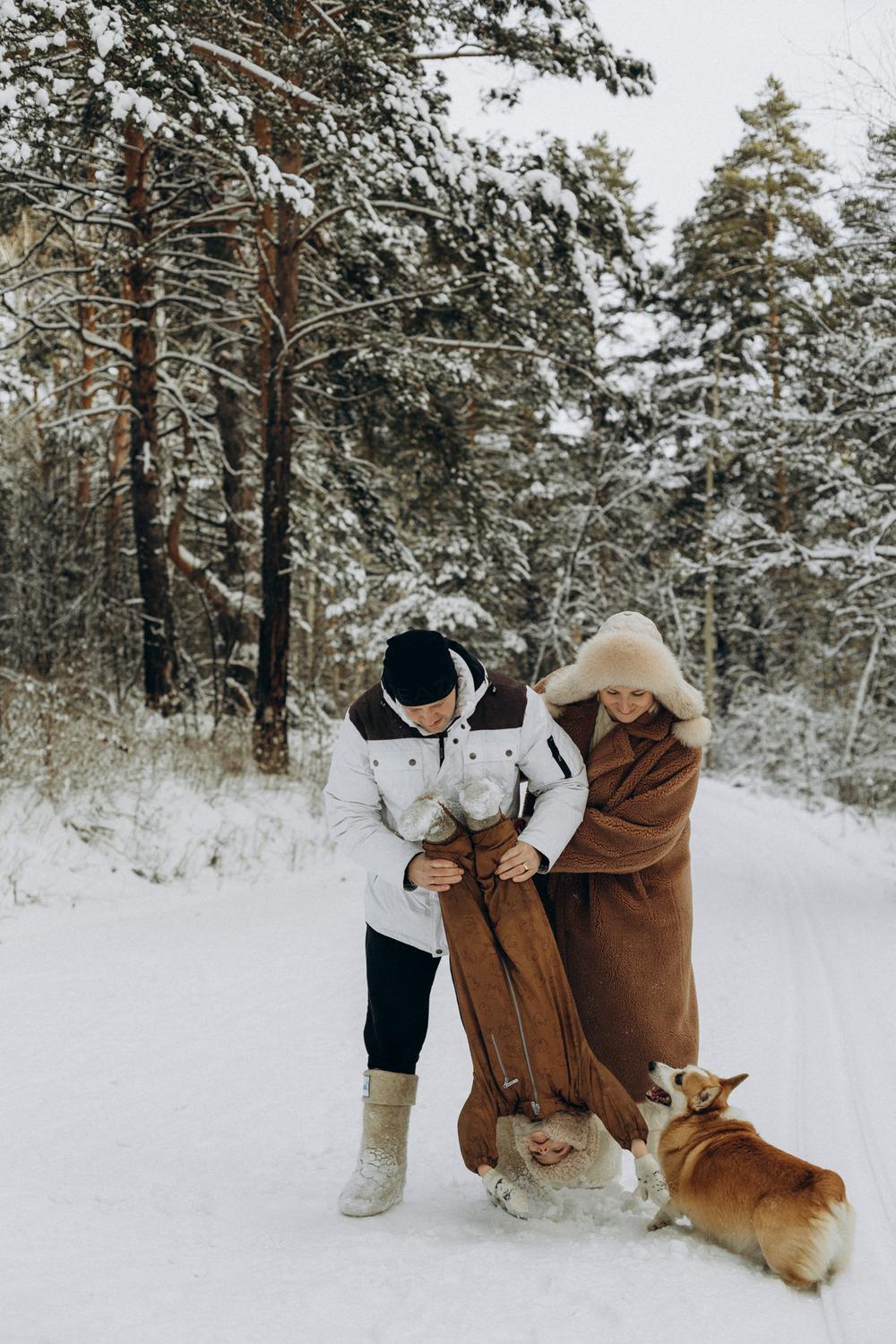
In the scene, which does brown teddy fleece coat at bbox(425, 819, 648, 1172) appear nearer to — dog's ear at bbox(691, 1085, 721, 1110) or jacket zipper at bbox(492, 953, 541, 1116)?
jacket zipper at bbox(492, 953, 541, 1116)

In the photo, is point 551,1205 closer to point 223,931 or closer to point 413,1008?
point 413,1008

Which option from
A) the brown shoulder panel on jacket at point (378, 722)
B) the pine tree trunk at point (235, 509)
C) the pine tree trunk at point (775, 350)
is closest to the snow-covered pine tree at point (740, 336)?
the pine tree trunk at point (775, 350)

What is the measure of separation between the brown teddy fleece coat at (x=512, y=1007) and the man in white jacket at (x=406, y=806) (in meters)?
0.12

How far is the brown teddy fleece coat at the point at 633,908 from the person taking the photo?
336 centimetres

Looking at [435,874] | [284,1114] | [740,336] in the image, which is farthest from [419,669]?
[740,336]

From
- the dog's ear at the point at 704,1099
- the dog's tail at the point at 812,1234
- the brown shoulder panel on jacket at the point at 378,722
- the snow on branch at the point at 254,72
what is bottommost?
the dog's tail at the point at 812,1234

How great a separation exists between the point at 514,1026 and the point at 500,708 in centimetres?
103

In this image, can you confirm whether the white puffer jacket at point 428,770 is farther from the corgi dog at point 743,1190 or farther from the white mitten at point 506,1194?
the corgi dog at point 743,1190

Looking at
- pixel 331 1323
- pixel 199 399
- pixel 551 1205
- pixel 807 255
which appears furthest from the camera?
pixel 199 399

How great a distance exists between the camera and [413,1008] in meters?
3.39

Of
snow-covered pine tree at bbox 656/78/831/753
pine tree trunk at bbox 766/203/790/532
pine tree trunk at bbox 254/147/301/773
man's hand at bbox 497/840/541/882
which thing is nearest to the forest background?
pine tree trunk at bbox 254/147/301/773

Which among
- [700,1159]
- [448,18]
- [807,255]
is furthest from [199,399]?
[700,1159]

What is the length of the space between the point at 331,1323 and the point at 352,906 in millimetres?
5019

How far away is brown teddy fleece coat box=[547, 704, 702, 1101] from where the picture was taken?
3.36 meters
